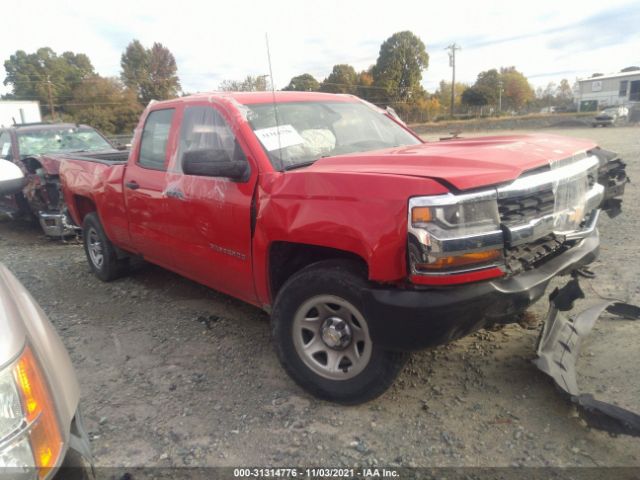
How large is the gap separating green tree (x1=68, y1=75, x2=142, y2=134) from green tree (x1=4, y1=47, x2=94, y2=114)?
3302mm

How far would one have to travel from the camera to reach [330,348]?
279cm

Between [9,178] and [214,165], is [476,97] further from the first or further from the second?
[9,178]

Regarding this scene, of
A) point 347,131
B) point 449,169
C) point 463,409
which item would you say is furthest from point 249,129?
point 463,409

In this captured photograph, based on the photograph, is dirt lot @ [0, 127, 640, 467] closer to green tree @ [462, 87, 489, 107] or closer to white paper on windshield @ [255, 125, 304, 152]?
white paper on windshield @ [255, 125, 304, 152]

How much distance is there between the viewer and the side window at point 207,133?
319 centimetres

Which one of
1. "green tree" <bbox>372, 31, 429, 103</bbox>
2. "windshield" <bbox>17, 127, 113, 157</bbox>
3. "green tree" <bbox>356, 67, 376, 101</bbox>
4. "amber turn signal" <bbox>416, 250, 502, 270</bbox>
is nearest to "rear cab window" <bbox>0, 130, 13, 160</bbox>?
"windshield" <bbox>17, 127, 113, 157</bbox>

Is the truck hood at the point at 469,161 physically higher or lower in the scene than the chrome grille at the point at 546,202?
higher

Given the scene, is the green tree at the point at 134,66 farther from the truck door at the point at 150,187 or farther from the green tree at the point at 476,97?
the truck door at the point at 150,187

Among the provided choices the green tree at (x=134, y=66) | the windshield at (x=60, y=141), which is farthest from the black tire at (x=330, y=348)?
the green tree at (x=134, y=66)

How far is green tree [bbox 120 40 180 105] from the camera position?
44.6 m

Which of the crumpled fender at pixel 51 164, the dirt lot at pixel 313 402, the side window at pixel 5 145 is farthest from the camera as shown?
the side window at pixel 5 145

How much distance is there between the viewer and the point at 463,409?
2699 mm

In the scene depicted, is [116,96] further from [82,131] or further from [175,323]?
[175,323]

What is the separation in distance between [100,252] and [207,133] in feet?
8.32
